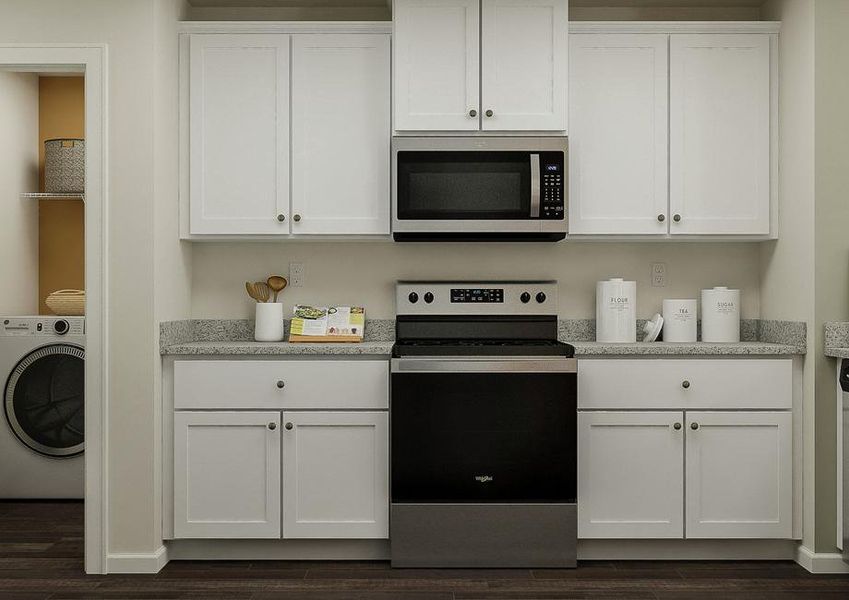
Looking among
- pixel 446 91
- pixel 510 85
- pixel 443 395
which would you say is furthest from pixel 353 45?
pixel 443 395

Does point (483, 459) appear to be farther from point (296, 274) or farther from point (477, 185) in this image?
point (296, 274)

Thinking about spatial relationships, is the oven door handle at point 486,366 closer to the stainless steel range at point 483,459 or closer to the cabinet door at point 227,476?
the stainless steel range at point 483,459

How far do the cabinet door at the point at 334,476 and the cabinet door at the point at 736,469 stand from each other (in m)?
1.21

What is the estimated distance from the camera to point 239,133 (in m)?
3.15

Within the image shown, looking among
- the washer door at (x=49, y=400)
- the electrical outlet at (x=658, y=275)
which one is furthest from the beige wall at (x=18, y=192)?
the electrical outlet at (x=658, y=275)

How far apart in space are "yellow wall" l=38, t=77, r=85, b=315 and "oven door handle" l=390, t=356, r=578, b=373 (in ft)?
7.48

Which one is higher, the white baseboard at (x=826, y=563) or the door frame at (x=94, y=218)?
the door frame at (x=94, y=218)

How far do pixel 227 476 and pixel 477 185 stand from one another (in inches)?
59.2

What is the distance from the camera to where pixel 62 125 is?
4191 millimetres

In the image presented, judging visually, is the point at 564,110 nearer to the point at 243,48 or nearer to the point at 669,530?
the point at 243,48

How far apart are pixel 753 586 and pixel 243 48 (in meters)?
2.86

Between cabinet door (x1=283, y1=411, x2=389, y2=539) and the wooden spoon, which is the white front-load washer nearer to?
the wooden spoon

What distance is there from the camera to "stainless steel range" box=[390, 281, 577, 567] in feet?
9.37

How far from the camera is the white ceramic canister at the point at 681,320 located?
10.7 feet
